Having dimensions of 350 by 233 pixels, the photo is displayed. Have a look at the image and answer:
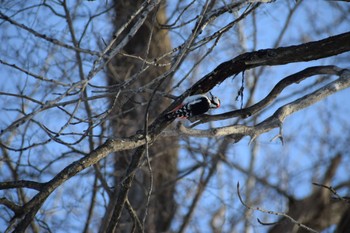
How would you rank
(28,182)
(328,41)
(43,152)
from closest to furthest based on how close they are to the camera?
(28,182)
(328,41)
(43,152)

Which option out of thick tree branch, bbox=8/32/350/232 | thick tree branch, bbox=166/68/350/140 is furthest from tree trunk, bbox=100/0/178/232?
thick tree branch, bbox=166/68/350/140

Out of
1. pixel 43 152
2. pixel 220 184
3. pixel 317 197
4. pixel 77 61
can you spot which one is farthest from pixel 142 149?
pixel 220 184

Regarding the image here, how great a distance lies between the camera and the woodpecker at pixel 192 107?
4.15m

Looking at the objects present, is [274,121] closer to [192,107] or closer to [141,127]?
[192,107]

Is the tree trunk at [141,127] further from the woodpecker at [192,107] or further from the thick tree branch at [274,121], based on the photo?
the thick tree branch at [274,121]

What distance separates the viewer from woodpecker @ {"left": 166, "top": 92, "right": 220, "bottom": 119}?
13.6 ft

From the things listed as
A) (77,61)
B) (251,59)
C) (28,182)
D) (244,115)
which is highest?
(77,61)

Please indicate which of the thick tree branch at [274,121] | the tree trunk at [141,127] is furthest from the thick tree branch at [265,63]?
the tree trunk at [141,127]

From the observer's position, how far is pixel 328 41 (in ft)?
13.6

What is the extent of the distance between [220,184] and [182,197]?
688 mm

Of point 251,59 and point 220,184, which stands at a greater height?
point 220,184

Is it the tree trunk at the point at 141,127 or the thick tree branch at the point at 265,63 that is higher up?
the tree trunk at the point at 141,127

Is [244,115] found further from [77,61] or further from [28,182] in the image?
[77,61]

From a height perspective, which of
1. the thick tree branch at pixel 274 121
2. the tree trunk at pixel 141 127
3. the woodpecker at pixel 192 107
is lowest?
the thick tree branch at pixel 274 121
